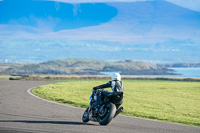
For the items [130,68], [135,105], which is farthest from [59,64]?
[135,105]

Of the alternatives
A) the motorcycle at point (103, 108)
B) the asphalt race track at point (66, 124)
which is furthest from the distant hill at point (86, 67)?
the motorcycle at point (103, 108)

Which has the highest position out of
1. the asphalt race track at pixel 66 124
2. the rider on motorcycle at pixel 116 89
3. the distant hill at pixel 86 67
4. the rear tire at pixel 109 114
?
the rider on motorcycle at pixel 116 89

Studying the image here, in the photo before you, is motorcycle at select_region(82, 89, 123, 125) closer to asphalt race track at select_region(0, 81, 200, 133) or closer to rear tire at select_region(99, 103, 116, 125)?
rear tire at select_region(99, 103, 116, 125)

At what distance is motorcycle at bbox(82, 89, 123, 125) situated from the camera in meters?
12.8

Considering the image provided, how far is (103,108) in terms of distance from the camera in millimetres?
13234

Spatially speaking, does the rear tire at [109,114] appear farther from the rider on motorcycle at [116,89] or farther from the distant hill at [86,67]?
the distant hill at [86,67]


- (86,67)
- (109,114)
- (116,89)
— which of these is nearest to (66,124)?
(109,114)

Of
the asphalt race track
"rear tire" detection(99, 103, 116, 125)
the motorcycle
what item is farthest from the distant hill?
"rear tire" detection(99, 103, 116, 125)

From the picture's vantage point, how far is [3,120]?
13.5 metres

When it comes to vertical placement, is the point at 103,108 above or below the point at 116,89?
below

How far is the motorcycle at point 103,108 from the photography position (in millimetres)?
12836

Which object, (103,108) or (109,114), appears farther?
(103,108)

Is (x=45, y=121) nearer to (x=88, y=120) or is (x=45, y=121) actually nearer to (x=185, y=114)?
(x=88, y=120)

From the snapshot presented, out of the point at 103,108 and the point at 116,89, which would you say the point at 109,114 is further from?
the point at 116,89
